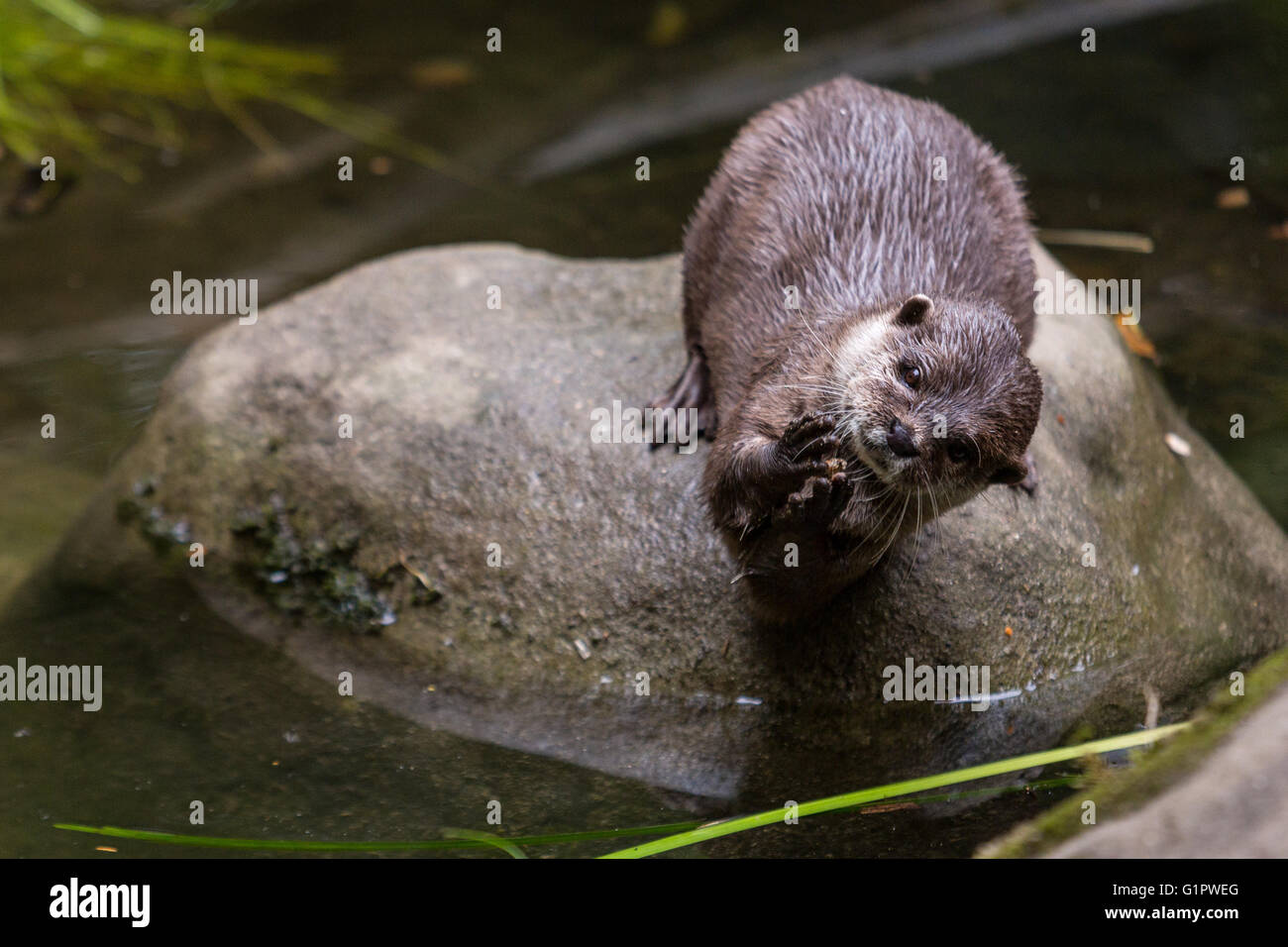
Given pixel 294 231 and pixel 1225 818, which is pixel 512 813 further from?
pixel 294 231

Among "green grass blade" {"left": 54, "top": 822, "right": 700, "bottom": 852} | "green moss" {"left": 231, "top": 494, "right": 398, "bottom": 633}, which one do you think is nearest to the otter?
"green grass blade" {"left": 54, "top": 822, "right": 700, "bottom": 852}

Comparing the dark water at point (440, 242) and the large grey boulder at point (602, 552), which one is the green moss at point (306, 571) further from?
the dark water at point (440, 242)

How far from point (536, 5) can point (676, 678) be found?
Result: 4.79 metres

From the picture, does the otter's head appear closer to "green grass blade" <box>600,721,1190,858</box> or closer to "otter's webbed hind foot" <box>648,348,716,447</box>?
"green grass blade" <box>600,721,1190,858</box>

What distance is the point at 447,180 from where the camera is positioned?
5.90 m

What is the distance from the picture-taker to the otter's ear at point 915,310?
2572mm

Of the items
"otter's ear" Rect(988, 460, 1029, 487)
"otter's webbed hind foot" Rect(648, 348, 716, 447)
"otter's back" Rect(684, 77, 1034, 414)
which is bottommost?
"otter's ear" Rect(988, 460, 1029, 487)

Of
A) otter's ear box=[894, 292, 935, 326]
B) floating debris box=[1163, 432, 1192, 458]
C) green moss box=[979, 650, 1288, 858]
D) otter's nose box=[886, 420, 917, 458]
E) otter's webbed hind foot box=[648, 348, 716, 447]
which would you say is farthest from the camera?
floating debris box=[1163, 432, 1192, 458]

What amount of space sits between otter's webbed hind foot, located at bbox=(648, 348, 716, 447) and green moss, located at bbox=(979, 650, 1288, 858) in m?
1.63

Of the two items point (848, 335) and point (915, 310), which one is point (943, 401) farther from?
point (848, 335)

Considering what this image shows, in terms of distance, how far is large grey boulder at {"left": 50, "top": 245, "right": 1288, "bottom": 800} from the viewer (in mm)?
3088

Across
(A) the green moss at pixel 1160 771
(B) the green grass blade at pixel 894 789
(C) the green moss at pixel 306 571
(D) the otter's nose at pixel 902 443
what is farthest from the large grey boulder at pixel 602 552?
(A) the green moss at pixel 1160 771

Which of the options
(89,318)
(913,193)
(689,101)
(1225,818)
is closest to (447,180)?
(689,101)

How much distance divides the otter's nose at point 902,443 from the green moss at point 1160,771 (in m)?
0.73
